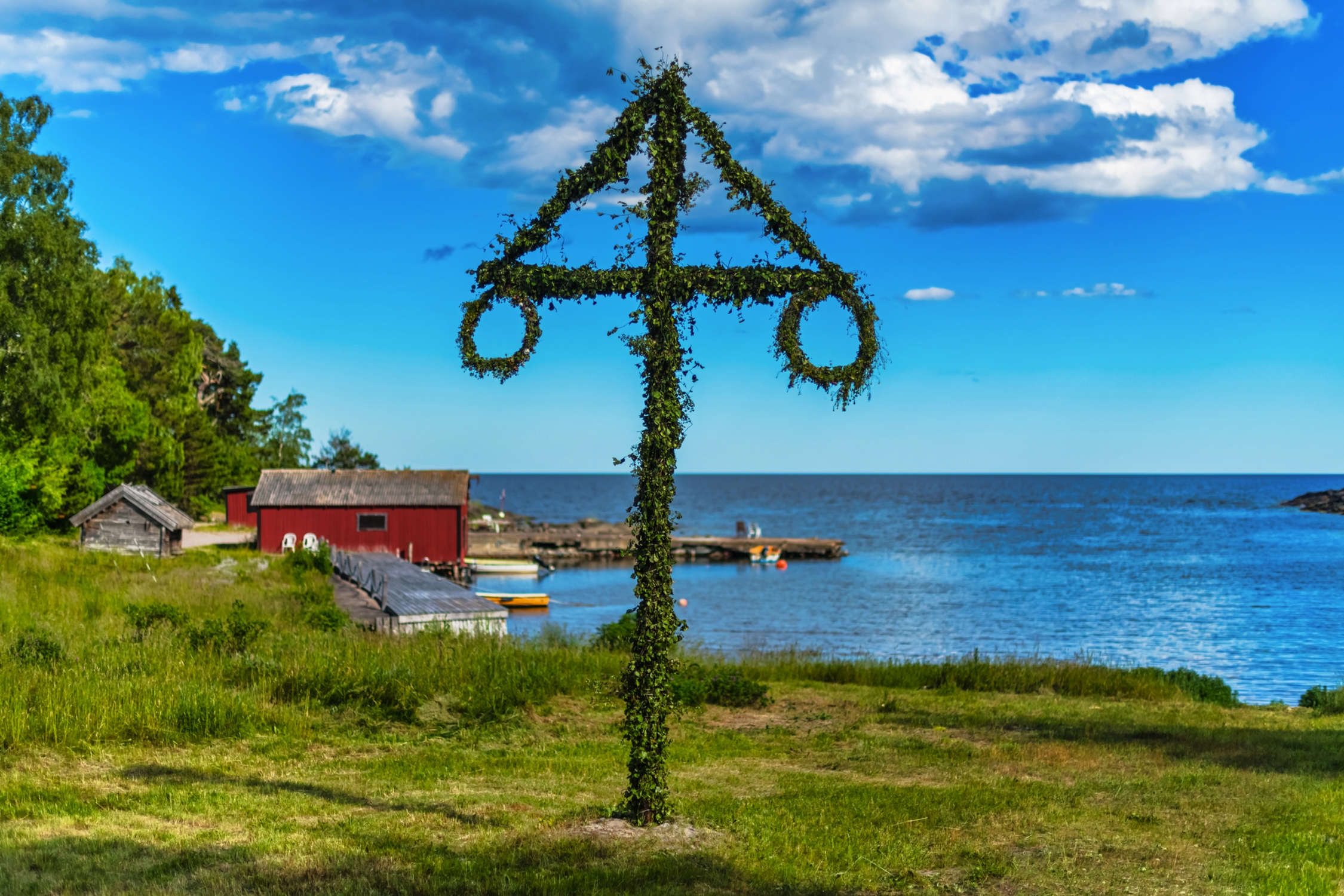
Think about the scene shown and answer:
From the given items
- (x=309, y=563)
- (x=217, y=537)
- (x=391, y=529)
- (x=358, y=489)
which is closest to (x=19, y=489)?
(x=217, y=537)

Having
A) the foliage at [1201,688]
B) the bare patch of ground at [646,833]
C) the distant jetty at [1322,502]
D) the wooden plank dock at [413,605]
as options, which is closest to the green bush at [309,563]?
the wooden plank dock at [413,605]

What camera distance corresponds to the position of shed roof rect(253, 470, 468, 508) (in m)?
50.4

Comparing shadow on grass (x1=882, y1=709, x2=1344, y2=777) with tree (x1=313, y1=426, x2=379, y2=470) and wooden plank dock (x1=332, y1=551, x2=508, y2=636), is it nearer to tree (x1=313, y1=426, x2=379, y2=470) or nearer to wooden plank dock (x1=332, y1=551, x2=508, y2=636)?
wooden plank dock (x1=332, y1=551, x2=508, y2=636)

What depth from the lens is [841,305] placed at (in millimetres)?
8500

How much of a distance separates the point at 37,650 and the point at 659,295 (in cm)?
1066

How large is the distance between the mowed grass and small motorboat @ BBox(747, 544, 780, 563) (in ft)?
176

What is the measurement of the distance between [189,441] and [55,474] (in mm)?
22166

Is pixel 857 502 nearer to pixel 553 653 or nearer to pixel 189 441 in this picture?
pixel 189 441

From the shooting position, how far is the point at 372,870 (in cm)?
703

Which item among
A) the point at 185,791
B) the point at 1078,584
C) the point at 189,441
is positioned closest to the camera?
the point at 185,791

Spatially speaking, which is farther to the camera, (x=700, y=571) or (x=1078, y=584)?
(x=700, y=571)

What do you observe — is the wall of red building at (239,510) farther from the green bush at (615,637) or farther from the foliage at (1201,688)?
the foliage at (1201,688)

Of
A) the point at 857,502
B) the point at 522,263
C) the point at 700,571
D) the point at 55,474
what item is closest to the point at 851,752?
the point at 522,263

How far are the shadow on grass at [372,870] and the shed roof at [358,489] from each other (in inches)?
1745
